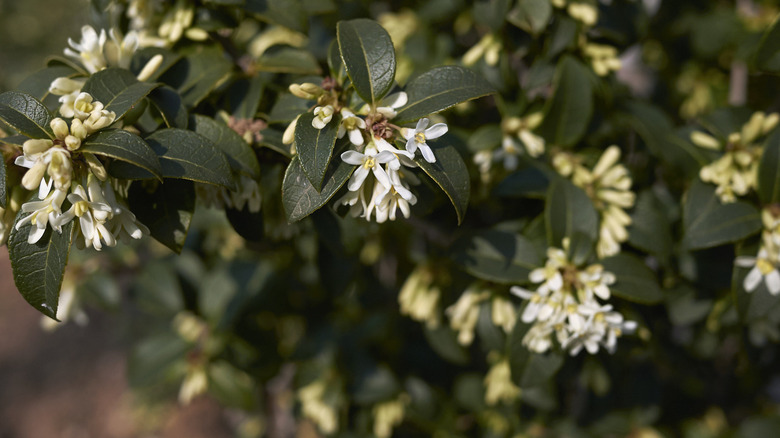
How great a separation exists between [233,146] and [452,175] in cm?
50

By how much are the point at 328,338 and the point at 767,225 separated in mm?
1613

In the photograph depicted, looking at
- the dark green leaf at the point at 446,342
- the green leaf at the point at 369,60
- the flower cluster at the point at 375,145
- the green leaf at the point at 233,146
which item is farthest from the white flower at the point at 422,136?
the dark green leaf at the point at 446,342

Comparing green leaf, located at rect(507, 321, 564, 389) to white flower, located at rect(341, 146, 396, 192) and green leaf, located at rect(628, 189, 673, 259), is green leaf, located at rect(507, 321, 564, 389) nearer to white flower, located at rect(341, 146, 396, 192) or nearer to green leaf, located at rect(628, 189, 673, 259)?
green leaf, located at rect(628, 189, 673, 259)

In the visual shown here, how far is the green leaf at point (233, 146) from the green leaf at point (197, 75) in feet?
0.42

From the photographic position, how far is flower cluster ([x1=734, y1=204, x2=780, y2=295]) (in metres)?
1.36

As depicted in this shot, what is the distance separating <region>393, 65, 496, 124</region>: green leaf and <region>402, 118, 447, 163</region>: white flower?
0.15 ft

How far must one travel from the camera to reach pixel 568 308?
4.23 ft

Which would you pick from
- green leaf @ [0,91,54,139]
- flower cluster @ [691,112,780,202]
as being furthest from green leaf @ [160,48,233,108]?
flower cluster @ [691,112,780,202]

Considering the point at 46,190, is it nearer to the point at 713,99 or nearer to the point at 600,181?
the point at 600,181

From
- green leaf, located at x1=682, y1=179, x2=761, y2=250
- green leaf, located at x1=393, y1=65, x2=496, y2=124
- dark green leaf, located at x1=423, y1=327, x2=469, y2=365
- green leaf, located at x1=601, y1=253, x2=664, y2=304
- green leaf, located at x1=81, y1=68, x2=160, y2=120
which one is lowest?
dark green leaf, located at x1=423, y1=327, x2=469, y2=365

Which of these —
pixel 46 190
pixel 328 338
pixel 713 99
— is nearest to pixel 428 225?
pixel 328 338

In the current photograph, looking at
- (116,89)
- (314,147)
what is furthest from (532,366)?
(116,89)

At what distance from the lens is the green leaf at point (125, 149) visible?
3.09 ft

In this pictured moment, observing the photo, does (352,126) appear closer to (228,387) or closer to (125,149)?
(125,149)
